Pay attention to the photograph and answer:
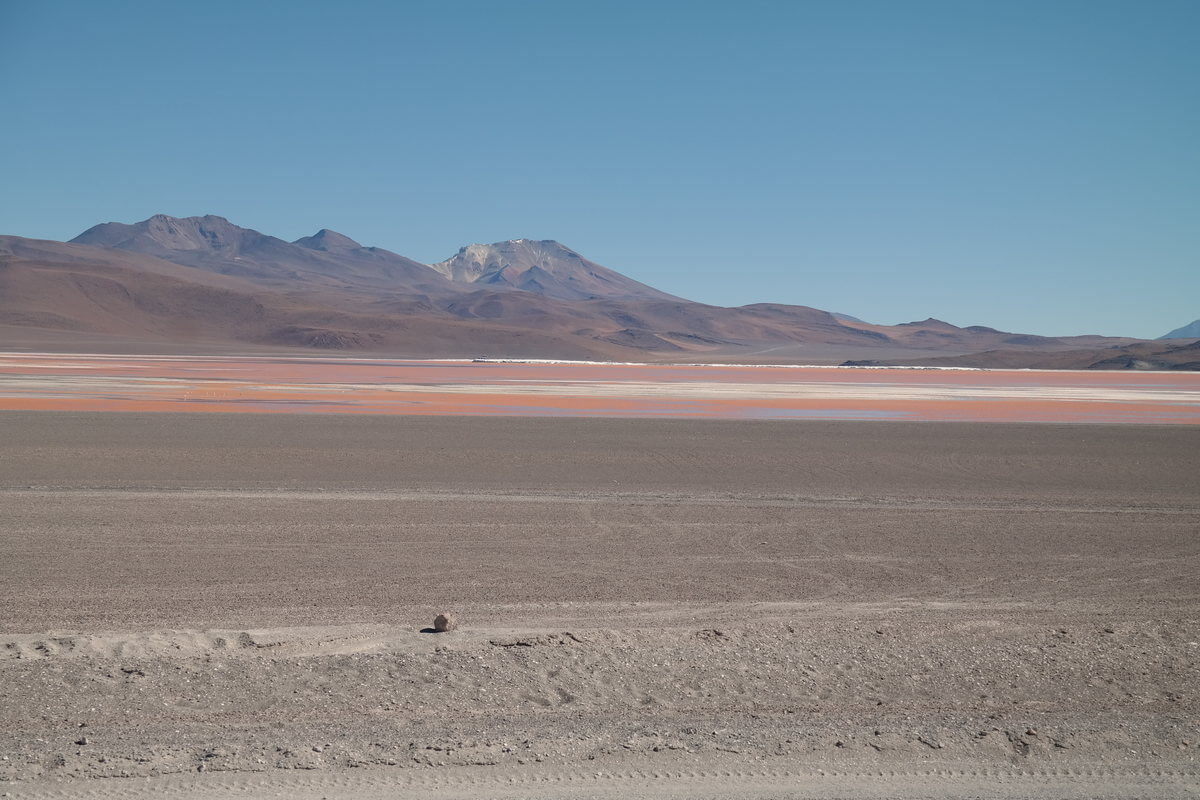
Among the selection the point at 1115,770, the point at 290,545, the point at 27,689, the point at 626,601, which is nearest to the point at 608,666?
the point at 626,601

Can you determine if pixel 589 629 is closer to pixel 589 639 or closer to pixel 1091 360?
pixel 589 639

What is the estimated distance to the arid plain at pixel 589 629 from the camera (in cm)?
492

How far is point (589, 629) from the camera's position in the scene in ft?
22.2

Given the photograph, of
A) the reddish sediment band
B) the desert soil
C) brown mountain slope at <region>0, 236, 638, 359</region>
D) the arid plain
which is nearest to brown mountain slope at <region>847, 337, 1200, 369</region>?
brown mountain slope at <region>0, 236, 638, 359</region>

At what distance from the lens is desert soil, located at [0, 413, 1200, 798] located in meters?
4.90

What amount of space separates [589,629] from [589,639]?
12.2 inches

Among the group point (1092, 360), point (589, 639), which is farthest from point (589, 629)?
point (1092, 360)

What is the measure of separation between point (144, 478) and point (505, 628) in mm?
8656

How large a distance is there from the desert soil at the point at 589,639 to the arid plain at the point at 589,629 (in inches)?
1.1

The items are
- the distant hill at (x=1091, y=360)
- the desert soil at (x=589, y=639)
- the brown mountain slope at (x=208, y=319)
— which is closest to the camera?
the desert soil at (x=589, y=639)

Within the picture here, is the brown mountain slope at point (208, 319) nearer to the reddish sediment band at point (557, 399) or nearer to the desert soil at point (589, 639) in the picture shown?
the reddish sediment band at point (557, 399)

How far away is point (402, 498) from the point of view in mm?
12516

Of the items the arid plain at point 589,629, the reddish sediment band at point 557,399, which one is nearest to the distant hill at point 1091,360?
the reddish sediment band at point 557,399

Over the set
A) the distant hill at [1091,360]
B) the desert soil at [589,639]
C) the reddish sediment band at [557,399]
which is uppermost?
the distant hill at [1091,360]
